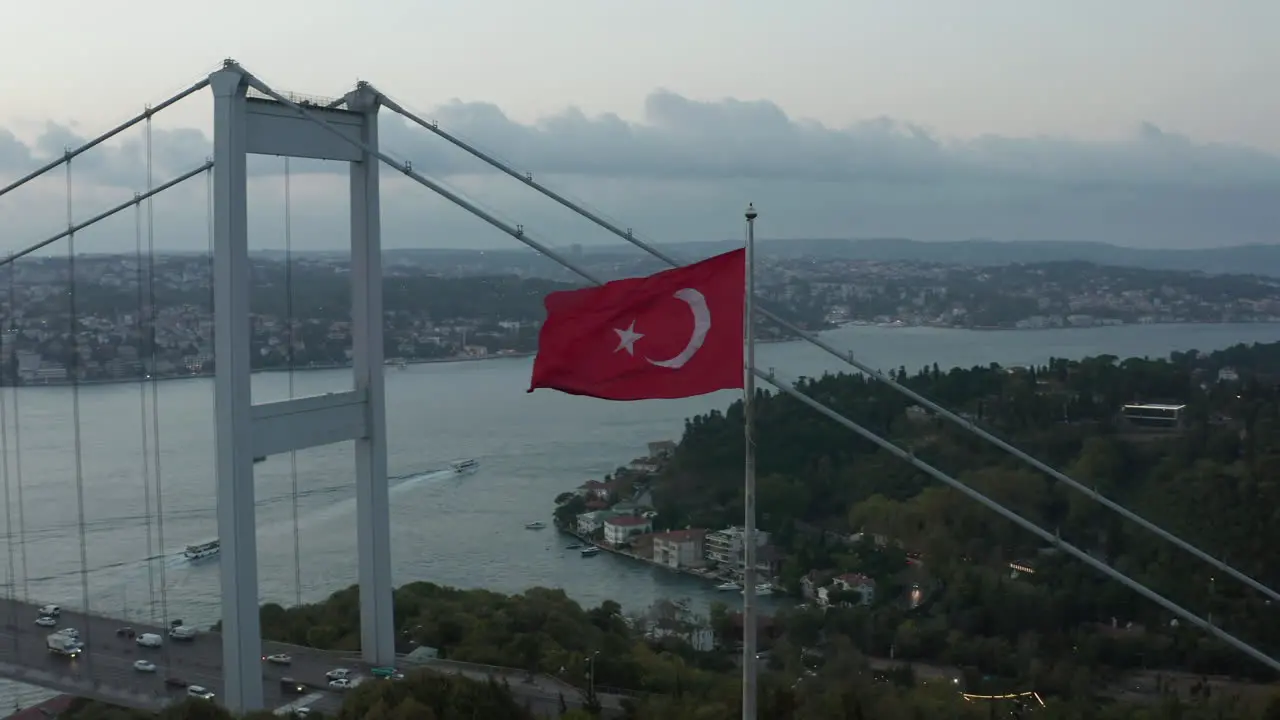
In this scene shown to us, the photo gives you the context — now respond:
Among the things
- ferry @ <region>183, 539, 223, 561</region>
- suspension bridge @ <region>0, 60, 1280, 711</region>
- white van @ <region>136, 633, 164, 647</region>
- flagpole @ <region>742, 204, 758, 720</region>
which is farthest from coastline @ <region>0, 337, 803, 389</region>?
flagpole @ <region>742, 204, 758, 720</region>

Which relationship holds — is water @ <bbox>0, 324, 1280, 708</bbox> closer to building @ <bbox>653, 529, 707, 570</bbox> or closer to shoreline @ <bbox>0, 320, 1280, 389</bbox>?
building @ <bbox>653, 529, 707, 570</bbox>

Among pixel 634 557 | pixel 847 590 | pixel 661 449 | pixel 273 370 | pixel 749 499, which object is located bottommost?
pixel 634 557

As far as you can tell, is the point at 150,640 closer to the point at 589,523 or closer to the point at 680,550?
the point at 680,550

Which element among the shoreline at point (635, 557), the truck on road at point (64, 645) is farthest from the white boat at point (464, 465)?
the truck on road at point (64, 645)

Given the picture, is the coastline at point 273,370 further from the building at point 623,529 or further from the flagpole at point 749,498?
the flagpole at point 749,498

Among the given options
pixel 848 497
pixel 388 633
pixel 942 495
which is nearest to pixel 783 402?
pixel 848 497

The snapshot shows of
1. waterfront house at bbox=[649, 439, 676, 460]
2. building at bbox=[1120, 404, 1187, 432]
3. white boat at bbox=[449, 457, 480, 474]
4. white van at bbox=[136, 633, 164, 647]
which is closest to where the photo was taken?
white van at bbox=[136, 633, 164, 647]

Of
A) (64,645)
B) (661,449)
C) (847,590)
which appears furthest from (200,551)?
(661,449)

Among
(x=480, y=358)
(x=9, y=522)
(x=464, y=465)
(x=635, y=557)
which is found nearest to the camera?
(x=9, y=522)
